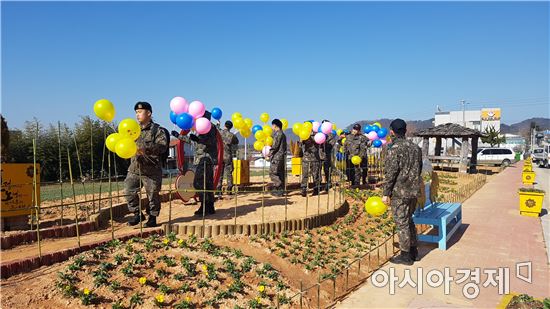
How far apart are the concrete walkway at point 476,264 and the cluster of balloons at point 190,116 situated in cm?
384

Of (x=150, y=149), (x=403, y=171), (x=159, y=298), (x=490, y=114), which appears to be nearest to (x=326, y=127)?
(x=403, y=171)

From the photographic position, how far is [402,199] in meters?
5.39

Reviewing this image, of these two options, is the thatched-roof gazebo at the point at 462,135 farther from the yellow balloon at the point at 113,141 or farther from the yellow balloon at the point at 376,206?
the yellow balloon at the point at 113,141

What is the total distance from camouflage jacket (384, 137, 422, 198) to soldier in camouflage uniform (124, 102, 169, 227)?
3.42 m

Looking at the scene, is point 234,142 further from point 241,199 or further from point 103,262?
point 103,262

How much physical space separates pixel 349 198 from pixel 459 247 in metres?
3.72

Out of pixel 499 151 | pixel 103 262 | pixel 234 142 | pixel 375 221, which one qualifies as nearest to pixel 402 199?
pixel 375 221

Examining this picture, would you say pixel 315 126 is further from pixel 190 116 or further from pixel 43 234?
pixel 43 234

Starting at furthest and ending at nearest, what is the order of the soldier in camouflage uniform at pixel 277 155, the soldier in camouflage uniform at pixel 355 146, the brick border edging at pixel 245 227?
1. the soldier in camouflage uniform at pixel 355 146
2. the soldier in camouflage uniform at pixel 277 155
3. the brick border edging at pixel 245 227

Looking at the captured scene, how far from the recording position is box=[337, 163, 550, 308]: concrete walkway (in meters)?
4.23

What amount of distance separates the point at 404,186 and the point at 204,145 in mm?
3679

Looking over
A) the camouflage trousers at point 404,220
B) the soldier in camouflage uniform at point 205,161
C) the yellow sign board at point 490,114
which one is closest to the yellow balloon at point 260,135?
the soldier in camouflage uniform at point 205,161

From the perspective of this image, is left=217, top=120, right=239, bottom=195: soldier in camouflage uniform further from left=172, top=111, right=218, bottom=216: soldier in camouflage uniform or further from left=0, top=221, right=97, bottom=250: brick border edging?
left=0, top=221, right=97, bottom=250: brick border edging

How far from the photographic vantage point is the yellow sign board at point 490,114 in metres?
75.3
